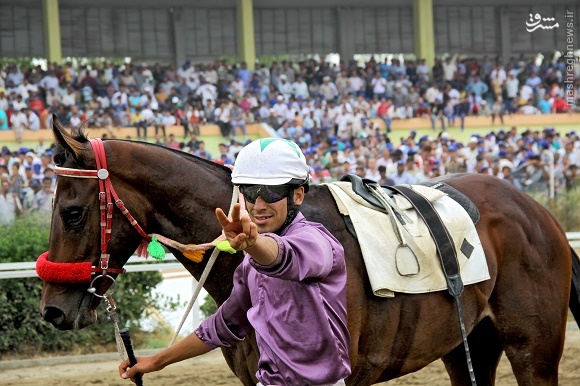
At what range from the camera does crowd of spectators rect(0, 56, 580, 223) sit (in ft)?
48.9

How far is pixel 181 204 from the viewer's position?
11.4ft

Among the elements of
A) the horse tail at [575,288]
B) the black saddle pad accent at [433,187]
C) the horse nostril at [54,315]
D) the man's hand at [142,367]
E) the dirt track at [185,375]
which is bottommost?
the dirt track at [185,375]

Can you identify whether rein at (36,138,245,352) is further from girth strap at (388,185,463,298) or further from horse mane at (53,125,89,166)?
girth strap at (388,185,463,298)

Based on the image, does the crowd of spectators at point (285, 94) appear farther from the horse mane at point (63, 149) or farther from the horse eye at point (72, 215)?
the horse eye at point (72, 215)

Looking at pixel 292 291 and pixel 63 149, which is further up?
pixel 63 149

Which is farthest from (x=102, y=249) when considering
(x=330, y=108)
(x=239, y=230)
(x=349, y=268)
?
(x=330, y=108)

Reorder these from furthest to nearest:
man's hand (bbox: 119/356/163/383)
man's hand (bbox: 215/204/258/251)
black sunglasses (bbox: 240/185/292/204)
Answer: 1. man's hand (bbox: 119/356/163/383)
2. black sunglasses (bbox: 240/185/292/204)
3. man's hand (bbox: 215/204/258/251)

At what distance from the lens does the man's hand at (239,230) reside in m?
1.98

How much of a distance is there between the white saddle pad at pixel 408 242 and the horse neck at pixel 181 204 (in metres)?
0.55

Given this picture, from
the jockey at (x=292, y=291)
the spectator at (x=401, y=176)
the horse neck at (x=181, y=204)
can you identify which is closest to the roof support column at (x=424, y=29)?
the spectator at (x=401, y=176)

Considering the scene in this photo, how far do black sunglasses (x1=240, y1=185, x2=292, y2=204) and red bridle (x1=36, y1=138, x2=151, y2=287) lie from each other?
47.7 inches

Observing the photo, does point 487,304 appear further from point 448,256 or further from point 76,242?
point 76,242

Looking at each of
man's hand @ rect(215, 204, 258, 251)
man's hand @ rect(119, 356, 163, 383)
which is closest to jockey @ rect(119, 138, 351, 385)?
man's hand @ rect(215, 204, 258, 251)

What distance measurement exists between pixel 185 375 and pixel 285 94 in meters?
15.2
